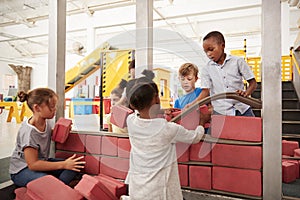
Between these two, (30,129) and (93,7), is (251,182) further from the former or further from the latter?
(93,7)

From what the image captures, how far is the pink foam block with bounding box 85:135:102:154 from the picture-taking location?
1.44m

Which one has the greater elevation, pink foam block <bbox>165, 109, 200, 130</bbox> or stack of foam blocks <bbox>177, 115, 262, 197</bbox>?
pink foam block <bbox>165, 109, 200, 130</bbox>

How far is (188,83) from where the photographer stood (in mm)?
1620

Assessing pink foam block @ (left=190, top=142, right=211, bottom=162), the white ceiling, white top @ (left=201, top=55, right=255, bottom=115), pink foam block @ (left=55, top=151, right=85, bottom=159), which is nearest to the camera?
pink foam block @ (left=190, top=142, right=211, bottom=162)

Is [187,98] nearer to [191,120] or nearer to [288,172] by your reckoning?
[191,120]

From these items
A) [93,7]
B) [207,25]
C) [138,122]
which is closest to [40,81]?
[93,7]

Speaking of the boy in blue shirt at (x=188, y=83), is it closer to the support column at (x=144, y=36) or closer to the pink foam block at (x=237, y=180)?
the support column at (x=144, y=36)

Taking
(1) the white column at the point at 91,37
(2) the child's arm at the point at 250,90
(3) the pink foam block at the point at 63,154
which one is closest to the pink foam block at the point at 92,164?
(3) the pink foam block at the point at 63,154

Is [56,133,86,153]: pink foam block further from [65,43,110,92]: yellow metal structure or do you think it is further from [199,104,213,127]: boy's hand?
[65,43,110,92]: yellow metal structure

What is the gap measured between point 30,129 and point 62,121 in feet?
0.62

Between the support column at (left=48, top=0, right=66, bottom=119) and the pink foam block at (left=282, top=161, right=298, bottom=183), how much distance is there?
4.87 ft

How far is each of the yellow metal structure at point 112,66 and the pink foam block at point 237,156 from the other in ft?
4.80

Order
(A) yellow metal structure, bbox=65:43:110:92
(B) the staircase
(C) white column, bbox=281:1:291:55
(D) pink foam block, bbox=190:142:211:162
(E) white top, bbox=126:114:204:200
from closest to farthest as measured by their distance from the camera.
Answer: (E) white top, bbox=126:114:204:200 → (D) pink foam block, bbox=190:142:211:162 → (B) the staircase → (A) yellow metal structure, bbox=65:43:110:92 → (C) white column, bbox=281:1:291:55

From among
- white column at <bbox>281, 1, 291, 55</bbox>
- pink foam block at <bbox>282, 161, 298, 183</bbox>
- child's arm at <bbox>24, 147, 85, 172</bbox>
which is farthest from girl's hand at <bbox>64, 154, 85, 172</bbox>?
white column at <bbox>281, 1, 291, 55</bbox>
